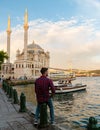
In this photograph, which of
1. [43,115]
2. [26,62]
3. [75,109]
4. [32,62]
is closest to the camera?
[43,115]

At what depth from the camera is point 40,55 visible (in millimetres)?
148250

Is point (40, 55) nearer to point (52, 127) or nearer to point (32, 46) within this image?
point (32, 46)

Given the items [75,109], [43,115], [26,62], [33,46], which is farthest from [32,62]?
[43,115]

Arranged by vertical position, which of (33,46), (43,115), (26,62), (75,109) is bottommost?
(75,109)

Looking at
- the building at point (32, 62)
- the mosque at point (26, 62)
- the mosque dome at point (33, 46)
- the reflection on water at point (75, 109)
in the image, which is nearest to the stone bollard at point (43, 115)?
the reflection on water at point (75, 109)

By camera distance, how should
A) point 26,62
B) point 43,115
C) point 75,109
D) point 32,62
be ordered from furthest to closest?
point 32,62 < point 26,62 < point 75,109 < point 43,115

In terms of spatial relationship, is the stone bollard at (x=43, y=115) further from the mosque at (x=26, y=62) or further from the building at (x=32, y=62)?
the building at (x=32, y=62)

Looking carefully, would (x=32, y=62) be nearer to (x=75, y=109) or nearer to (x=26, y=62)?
(x=26, y=62)

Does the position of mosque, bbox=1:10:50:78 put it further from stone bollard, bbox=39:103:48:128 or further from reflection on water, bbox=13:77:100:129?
stone bollard, bbox=39:103:48:128

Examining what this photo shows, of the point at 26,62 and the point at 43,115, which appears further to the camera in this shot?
the point at 26,62

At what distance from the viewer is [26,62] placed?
414ft

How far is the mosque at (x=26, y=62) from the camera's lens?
123m

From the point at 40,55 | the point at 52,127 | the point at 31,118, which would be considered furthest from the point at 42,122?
the point at 40,55

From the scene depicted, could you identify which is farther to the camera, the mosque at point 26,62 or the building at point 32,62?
the building at point 32,62
